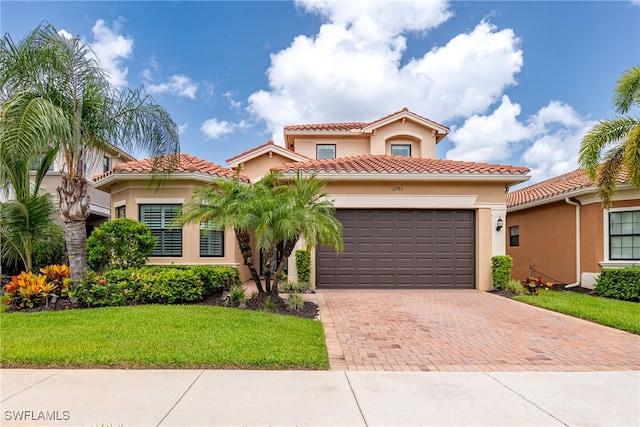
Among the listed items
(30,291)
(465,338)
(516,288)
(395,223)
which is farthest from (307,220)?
(516,288)

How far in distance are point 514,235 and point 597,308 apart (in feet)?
28.1

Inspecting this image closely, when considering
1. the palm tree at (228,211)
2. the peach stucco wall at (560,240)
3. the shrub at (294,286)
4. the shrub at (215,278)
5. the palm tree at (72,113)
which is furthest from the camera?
the peach stucco wall at (560,240)

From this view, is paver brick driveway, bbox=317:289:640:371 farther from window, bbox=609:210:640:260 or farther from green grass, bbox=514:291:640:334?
window, bbox=609:210:640:260

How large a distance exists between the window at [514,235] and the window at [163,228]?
49.8ft

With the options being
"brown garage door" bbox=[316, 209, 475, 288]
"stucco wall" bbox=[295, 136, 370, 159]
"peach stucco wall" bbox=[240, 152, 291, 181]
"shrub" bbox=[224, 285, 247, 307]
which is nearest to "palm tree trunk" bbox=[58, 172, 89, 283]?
"shrub" bbox=[224, 285, 247, 307]

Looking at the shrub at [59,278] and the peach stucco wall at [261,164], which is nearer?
the shrub at [59,278]

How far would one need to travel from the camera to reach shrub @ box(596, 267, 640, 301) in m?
10.4

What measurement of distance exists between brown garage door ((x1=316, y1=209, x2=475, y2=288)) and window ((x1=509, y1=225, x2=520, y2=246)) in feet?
20.1

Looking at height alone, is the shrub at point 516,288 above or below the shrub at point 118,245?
below

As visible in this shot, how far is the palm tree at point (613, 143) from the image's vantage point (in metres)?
10.3

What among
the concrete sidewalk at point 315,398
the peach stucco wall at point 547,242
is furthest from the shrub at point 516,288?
the concrete sidewalk at point 315,398

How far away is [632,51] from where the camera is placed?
11422 millimetres

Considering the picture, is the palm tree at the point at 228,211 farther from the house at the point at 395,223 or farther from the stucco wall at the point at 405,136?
the stucco wall at the point at 405,136

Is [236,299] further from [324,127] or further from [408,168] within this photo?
[324,127]
